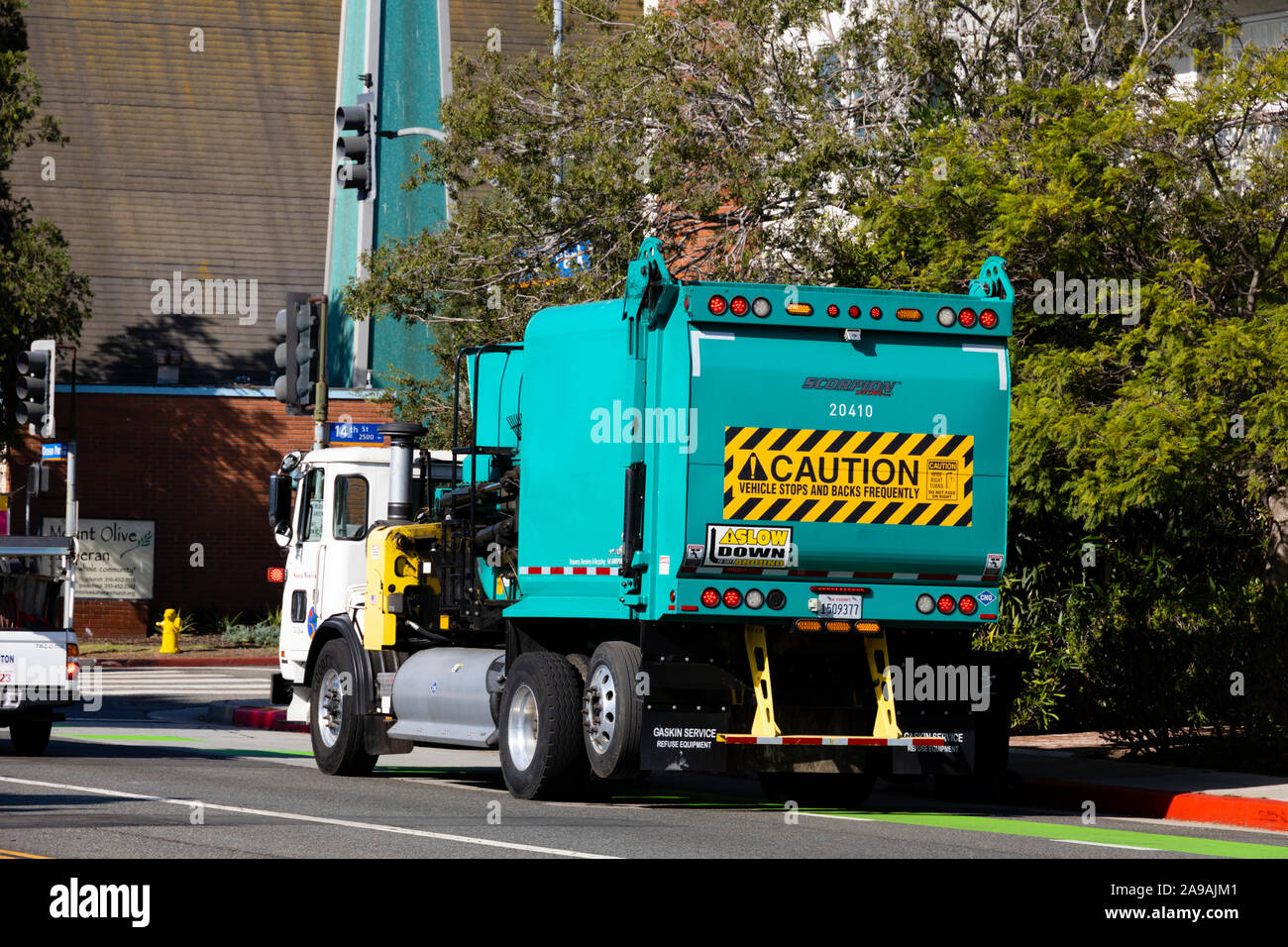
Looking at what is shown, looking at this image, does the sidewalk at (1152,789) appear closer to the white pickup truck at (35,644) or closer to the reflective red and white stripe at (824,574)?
the reflective red and white stripe at (824,574)

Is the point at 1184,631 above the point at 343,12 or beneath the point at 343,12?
beneath

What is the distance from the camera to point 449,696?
52.4ft

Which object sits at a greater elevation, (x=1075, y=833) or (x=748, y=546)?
(x=748, y=546)

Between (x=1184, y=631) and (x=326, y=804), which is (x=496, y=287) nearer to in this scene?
(x=1184, y=631)

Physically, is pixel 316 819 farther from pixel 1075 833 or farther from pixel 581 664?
pixel 1075 833

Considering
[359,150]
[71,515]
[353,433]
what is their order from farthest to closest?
[71,515] < [359,150] < [353,433]

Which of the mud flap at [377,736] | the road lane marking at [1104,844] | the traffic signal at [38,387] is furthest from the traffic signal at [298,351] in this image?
the road lane marking at [1104,844]

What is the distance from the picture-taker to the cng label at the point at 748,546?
13.4 m

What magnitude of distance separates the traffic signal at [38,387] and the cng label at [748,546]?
54.4 feet

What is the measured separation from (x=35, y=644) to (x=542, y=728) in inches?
270

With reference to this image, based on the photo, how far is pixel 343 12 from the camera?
154 ft

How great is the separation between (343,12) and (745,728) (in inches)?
1434

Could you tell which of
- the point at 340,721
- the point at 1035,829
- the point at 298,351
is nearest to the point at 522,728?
the point at 340,721
